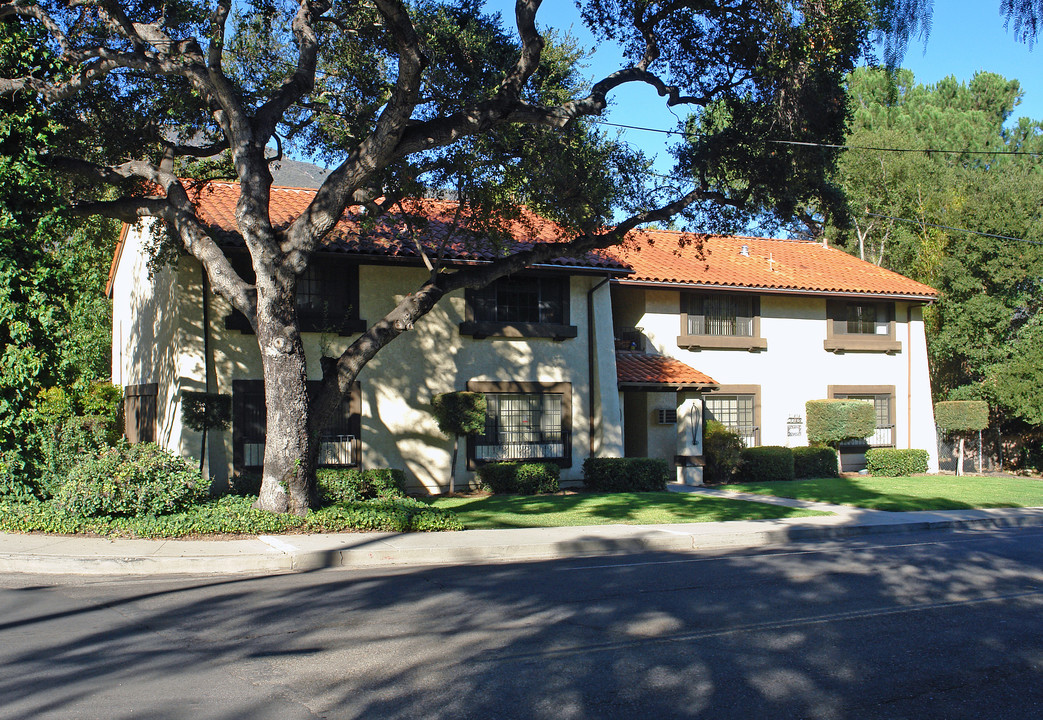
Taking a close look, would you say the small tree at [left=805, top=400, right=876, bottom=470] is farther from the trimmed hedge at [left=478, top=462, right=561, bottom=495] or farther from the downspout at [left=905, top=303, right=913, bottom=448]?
the trimmed hedge at [left=478, top=462, right=561, bottom=495]

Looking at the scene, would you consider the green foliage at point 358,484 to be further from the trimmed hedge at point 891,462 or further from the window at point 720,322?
the trimmed hedge at point 891,462

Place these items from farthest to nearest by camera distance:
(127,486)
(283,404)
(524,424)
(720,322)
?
1. (720,322)
2. (524,424)
3. (283,404)
4. (127,486)

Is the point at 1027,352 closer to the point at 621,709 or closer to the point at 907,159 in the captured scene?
the point at 907,159

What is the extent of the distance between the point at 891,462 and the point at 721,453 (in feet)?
20.4

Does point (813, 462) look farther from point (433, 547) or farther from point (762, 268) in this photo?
point (433, 547)

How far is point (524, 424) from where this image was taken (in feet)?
67.8

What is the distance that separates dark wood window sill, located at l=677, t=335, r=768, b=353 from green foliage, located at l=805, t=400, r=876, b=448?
93.8 inches

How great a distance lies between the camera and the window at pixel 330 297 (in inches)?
734

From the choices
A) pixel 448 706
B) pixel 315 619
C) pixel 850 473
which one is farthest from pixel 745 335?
pixel 448 706

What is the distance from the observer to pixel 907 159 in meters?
33.8

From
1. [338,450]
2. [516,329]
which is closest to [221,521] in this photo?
[338,450]

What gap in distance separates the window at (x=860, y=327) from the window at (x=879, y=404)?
1.15m

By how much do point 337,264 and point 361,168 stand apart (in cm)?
672

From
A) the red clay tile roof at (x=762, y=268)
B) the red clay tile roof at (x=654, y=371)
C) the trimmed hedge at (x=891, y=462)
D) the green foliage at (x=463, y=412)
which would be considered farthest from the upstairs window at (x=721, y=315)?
the green foliage at (x=463, y=412)
